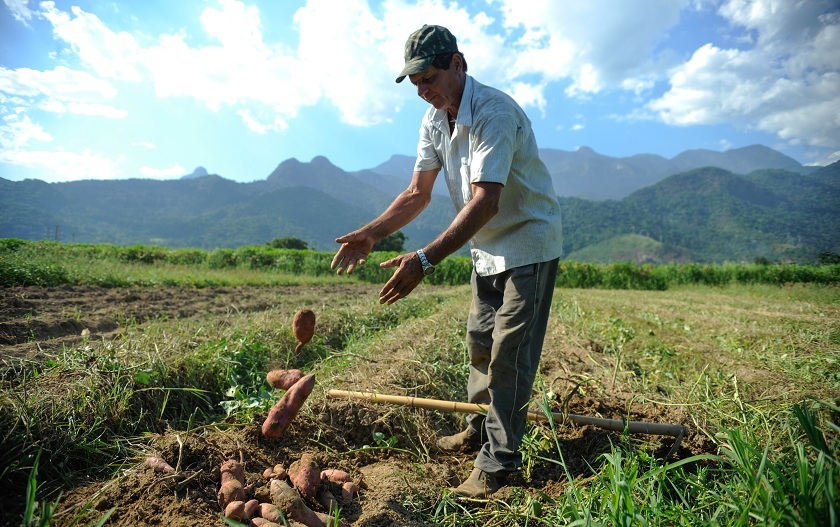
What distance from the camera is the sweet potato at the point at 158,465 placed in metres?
1.78

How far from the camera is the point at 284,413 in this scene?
6.70ft

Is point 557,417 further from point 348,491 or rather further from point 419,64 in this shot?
point 419,64

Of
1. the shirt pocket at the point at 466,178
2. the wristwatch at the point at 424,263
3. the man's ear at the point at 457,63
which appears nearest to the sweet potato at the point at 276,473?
the wristwatch at the point at 424,263

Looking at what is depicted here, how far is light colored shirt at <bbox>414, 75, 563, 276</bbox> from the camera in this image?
1990 millimetres

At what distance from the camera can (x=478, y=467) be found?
2.09m

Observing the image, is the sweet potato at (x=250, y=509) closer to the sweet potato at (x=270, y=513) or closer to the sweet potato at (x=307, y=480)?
the sweet potato at (x=270, y=513)

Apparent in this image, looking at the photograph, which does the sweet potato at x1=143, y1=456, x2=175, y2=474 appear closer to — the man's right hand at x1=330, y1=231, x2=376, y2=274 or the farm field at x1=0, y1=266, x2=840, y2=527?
the farm field at x1=0, y1=266, x2=840, y2=527

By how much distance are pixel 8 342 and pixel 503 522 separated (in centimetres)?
521

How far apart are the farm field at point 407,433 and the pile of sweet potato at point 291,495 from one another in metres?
0.08

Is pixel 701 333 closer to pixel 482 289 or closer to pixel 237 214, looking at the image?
pixel 482 289

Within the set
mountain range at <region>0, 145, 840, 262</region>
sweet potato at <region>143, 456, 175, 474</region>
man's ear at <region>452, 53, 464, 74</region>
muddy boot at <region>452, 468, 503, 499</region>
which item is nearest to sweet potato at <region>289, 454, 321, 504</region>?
sweet potato at <region>143, 456, 175, 474</region>

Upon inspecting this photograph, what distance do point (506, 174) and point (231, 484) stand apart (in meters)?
1.68

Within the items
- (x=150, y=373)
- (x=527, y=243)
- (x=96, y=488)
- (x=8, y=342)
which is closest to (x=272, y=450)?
(x=96, y=488)

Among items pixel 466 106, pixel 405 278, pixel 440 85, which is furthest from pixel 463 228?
pixel 440 85
